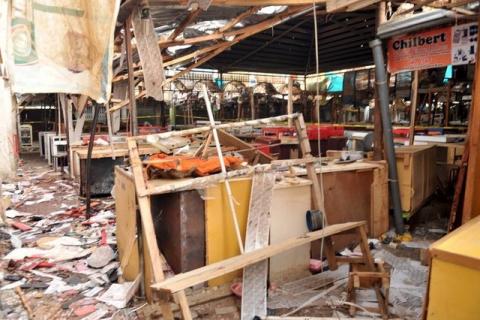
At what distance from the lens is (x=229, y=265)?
3.03 meters

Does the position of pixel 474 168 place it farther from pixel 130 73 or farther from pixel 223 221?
pixel 130 73

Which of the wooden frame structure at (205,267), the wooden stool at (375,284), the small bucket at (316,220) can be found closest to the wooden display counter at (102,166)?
the wooden frame structure at (205,267)

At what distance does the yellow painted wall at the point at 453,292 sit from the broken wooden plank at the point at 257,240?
65.4 inches

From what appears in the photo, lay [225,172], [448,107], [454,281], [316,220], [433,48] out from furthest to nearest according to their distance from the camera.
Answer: [448,107] → [433,48] → [316,220] → [225,172] → [454,281]

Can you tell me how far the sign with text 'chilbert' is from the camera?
16.7ft

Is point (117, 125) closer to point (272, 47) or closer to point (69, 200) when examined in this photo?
point (69, 200)

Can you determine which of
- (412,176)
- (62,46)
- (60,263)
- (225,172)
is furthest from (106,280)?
(412,176)

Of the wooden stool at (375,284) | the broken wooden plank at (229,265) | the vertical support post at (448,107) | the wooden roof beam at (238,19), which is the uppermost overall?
the wooden roof beam at (238,19)

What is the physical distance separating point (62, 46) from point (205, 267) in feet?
6.62

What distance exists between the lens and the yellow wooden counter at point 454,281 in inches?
73.2

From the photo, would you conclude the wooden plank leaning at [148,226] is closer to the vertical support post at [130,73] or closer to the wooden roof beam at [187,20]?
the vertical support post at [130,73]

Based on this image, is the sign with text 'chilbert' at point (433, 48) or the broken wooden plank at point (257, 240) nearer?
the broken wooden plank at point (257, 240)

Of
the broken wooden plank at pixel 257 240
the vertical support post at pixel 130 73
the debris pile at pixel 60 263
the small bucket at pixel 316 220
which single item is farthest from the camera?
the vertical support post at pixel 130 73

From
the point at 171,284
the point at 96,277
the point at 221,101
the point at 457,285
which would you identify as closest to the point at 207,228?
the point at 171,284
